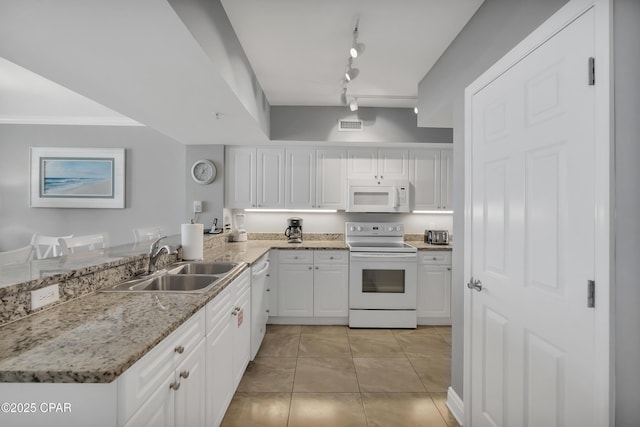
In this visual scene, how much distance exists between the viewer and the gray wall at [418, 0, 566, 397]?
1.41 meters

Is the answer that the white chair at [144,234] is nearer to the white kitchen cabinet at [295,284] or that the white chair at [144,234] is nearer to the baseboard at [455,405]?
the white kitchen cabinet at [295,284]

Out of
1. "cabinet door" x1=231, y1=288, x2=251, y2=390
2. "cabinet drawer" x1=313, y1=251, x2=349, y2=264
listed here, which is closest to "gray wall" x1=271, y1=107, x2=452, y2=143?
"cabinet drawer" x1=313, y1=251, x2=349, y2=264

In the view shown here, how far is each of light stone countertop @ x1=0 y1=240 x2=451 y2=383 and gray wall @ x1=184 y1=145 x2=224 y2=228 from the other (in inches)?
94.3

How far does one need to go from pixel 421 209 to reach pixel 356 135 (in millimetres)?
1294

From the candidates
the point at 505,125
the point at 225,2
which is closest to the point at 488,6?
the point at 505,125

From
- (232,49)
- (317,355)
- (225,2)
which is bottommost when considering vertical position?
(317,355)

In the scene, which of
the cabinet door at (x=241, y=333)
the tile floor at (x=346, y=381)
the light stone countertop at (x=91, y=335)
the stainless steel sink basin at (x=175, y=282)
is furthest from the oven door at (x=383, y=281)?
the light stone countertop at (x=91, y=335)

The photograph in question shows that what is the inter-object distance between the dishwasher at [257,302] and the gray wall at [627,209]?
2217mm

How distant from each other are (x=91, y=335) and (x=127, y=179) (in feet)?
12.2

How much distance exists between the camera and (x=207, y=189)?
3.85m

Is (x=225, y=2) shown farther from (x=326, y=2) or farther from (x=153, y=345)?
(x=153, y=345)

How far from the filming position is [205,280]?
1991mm

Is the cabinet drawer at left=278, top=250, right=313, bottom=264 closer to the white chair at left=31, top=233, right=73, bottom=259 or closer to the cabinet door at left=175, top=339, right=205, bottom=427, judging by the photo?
the cabinet door at left=175, top=339, right=205, bottom=427

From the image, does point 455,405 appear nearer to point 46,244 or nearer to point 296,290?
point 296,290
